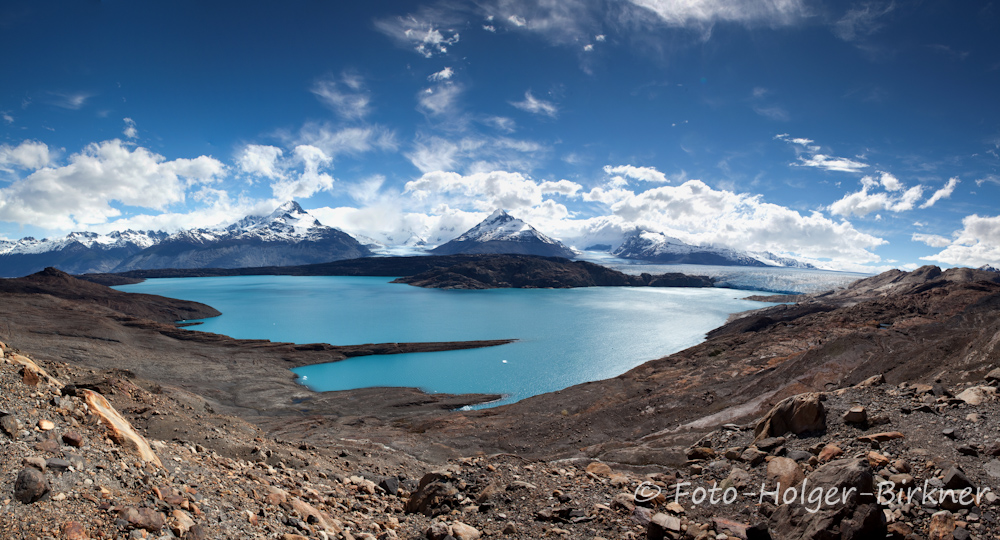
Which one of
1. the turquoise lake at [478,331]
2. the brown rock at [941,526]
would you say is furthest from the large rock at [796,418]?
the turquoise lake at [478,331]

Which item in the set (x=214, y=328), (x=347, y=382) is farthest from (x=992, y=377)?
(x=214, y=328)

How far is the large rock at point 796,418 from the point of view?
11.0 m

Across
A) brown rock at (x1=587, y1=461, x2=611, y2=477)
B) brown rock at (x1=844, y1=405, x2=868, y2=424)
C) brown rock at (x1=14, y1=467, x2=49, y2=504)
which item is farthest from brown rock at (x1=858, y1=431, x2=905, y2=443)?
brown rock at (x1=14, y1=467, x2=49, y2=504)

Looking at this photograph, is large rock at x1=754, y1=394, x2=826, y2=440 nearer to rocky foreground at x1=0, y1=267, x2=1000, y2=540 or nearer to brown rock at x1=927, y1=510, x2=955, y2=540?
rocky foreground at x1=0, y1=267, x2=1000, y2=540

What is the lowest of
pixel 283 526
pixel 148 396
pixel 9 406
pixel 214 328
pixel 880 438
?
pixel 214 328

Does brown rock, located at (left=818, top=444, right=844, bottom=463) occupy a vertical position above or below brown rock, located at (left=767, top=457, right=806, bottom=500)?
above

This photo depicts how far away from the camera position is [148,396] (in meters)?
18.3

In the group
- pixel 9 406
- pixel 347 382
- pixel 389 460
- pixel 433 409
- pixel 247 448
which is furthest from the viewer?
pixel 347 382

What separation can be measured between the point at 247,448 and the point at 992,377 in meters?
20.8

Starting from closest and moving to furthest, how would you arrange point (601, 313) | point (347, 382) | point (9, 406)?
point (9, 406) < point (347, 382) < point (601, 313)

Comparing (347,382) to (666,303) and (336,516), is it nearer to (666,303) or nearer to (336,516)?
(336,516)

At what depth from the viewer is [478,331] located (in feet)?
245

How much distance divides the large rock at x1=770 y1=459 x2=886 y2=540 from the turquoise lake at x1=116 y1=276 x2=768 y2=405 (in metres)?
31.0

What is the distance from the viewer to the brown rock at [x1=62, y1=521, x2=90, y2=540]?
203 inches
